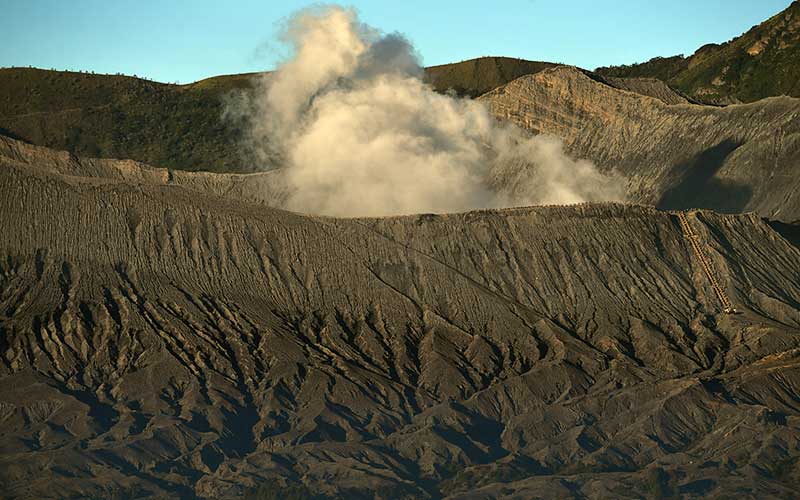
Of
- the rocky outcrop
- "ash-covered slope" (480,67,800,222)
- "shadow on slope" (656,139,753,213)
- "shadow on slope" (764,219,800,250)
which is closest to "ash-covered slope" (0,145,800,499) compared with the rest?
"shadow on slope" (764,219,800,250)

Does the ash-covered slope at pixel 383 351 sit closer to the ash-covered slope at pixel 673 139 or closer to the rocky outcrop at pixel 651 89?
the ash-covered slope at pixel 673 139

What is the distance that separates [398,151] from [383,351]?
147ft

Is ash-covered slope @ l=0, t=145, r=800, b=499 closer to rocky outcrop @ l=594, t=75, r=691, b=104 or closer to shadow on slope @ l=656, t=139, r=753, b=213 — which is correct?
shadow on slope @ l=656, t=139, r=753, b=213

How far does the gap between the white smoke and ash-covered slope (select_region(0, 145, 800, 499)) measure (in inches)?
859

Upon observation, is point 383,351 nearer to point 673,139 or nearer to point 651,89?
point 673,139

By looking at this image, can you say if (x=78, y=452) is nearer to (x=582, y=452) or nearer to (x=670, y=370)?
(x=582, y=452)

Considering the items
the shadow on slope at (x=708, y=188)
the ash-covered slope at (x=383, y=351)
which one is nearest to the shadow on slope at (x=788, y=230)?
the ash-covered slope at (x=383, y=351)

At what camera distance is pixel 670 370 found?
119 metres

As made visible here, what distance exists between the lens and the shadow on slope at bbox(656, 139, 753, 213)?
15838cm

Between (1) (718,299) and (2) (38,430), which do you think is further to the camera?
(1) (718,299)

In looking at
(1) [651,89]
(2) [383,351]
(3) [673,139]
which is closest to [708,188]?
(3) [673,139]

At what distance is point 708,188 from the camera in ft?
529

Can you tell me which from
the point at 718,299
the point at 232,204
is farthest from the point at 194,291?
the point at 718,299

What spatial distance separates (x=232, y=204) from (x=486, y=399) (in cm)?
2456
